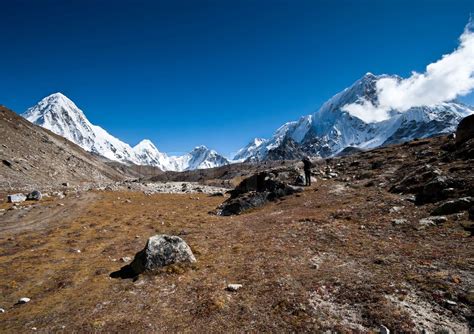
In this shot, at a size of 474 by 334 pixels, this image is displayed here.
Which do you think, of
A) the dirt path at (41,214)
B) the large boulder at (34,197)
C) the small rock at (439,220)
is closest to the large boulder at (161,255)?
the small rock at (439,220)

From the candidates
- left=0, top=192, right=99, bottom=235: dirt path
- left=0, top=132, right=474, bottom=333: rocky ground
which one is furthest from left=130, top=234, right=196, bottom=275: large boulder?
left=0, top=192, right=99, bottom=235: dirt path

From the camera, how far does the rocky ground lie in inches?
468

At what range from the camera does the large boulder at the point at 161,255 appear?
17516 millimetres

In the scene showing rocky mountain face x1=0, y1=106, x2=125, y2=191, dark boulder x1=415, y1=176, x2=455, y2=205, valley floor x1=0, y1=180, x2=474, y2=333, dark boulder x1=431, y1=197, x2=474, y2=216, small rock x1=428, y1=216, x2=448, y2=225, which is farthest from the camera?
rocky mountain face x1=0, y1=106, x2=125, y2=191

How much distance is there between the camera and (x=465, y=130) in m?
40.6

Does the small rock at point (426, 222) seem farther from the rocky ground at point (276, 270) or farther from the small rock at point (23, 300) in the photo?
the small rock at point (23, 300)

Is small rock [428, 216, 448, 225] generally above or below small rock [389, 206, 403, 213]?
below

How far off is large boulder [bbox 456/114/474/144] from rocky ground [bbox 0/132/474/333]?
10699mm

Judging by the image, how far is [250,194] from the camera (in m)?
39.4

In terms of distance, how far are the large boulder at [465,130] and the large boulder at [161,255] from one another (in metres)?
39.0

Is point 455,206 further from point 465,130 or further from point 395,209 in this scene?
point 465,130

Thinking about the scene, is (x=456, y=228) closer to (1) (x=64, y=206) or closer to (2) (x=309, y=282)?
(2) (x=309, y=282)

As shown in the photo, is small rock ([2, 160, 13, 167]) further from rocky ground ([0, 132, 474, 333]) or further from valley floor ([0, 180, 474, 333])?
valley floor ([0, 180, 474, 333])

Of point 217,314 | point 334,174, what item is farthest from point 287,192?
point 217,314
